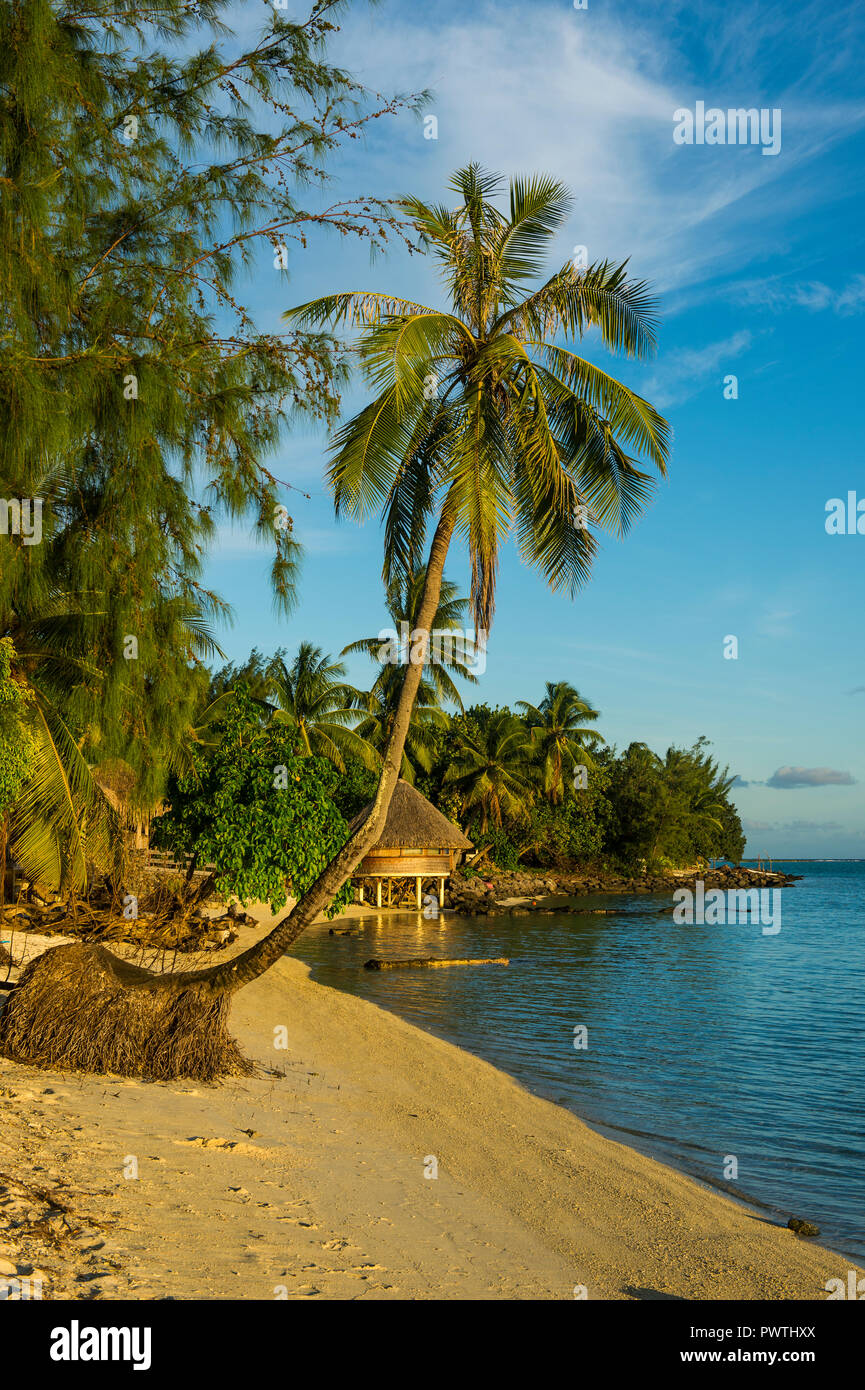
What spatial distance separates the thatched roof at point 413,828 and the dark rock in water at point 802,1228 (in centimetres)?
3009

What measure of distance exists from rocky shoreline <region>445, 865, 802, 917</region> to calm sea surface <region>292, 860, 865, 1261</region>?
25.2ft

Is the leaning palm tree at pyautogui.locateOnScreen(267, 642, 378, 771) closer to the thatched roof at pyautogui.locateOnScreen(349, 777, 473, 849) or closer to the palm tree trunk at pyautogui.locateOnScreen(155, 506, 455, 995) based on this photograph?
the thatched roof at pyautogui.locateOnScreen(349, 777, 473, 849)

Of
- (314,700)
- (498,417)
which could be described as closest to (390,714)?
(314,700)

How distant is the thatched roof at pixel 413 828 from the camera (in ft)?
125

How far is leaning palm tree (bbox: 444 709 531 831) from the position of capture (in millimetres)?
48406

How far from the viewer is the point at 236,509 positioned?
27.9 ft

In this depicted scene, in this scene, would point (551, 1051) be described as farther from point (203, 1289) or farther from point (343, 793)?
point (343, 793)

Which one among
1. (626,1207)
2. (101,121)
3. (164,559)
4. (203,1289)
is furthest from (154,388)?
(626,1207)


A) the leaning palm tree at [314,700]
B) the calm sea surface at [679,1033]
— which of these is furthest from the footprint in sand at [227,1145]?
the leaning palm tree at [314,700]

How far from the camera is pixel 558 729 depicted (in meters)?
54.1

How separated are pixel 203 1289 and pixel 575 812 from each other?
56.3 m

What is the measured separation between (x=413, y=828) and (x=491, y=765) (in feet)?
36.7

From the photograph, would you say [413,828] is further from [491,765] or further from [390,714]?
[491,765]

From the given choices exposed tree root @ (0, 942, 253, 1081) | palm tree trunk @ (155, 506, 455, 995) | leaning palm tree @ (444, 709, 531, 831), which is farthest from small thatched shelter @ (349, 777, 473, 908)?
exposed tree root @ (0, 942, 253, 1081)
